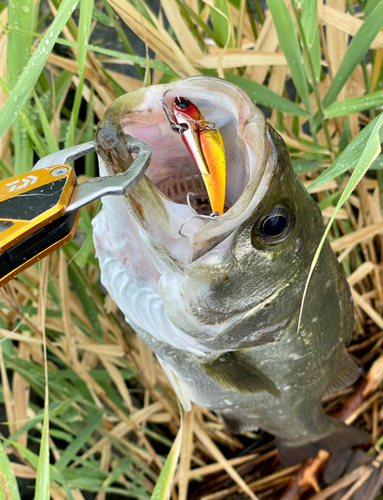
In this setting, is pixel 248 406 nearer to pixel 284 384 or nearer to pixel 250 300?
pixel 284 384

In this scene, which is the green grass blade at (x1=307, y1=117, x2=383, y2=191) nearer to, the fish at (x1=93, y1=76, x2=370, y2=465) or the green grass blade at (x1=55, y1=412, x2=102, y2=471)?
the fish at (x1=93, y1=76, x2=370, y2=465)

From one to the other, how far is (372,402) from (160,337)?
152 centimetres

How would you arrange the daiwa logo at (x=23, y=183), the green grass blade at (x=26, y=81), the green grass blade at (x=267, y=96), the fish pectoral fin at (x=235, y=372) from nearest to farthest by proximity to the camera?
the daiwa logo at (x=23, y=183) < the green grass blade at (x=26, y=81) < the fish pectoral fin at (x=235, y=372) < the green grass blade at (x=267, y=96)

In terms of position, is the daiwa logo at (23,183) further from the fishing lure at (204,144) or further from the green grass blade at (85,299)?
the green grass blade at (85,299)

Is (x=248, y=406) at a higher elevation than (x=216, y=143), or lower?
lower

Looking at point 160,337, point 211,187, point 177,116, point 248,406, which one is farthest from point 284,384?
point 177,116

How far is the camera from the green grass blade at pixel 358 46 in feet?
3.28

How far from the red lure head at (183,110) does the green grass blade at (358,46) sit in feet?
1.61

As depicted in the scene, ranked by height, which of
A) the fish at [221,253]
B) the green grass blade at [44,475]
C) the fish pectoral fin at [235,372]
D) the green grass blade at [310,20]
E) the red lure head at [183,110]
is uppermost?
the green grass blade at [310,20]

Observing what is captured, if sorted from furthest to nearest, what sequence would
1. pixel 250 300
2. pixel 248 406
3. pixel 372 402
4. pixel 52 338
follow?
pixel 372 402
pixel 52 338
pixel 248 406
pixel 250 300

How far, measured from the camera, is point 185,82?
0.81 meters

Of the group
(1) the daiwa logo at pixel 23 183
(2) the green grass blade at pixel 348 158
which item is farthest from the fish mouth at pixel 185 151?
(2) the green grass blade at pixel 348 158

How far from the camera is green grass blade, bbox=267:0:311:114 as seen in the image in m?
0.93

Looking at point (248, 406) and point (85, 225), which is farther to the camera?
point (248, 406)
